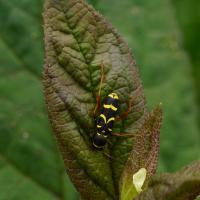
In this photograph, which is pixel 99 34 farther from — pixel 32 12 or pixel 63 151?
pixel 32 12

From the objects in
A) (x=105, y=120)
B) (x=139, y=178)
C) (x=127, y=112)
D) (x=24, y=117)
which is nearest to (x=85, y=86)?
(x=127, y=112)

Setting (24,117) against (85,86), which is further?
(24,117)

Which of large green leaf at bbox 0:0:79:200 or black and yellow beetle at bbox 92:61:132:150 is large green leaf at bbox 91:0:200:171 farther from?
black and yellow beetle at bbox 92:61:132:150

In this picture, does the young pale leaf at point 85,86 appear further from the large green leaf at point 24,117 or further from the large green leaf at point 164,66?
the large green leaf at point 164,66

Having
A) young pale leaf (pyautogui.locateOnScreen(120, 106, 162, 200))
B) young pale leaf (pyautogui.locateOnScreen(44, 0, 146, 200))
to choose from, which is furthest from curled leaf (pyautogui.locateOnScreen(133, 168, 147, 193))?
young pale leaf (pyautogui.locateOnScreen(44, 0, 146, 200))

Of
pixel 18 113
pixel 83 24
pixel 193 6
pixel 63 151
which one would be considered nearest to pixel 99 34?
pixel 83 24

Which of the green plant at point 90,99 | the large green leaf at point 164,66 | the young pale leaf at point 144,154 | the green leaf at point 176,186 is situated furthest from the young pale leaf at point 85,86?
the large green leaf at point 164,66

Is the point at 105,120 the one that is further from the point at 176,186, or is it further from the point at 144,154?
the point at 176,186
